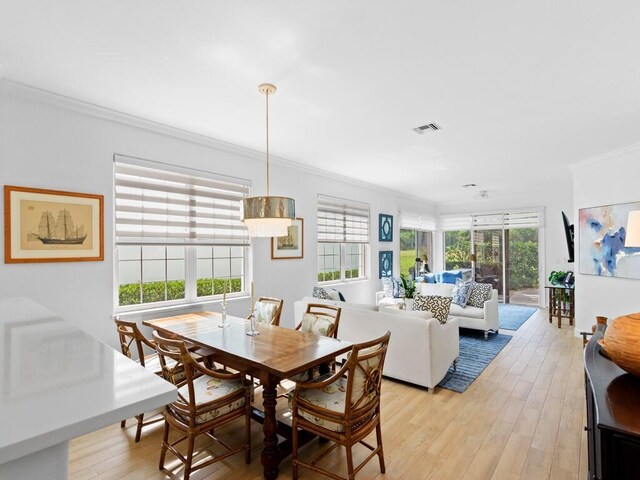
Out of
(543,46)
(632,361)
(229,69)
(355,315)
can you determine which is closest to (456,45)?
(543,46)

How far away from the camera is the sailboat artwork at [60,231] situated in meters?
2.86

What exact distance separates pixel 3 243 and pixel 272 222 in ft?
6.96

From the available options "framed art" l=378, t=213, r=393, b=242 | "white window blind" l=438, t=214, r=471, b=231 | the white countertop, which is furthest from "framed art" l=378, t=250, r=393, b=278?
the white countertop

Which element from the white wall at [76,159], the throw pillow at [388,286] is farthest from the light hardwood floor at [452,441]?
the throw pillow at [388,286]

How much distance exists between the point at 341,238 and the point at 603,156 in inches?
154

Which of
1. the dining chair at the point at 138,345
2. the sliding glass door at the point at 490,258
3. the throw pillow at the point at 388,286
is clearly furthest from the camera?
the sliding glass door at the point at 490,258

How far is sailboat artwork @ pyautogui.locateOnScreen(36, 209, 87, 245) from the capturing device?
2861 mm

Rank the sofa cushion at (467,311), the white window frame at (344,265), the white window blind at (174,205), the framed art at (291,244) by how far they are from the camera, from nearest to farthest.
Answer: the white window blind at (174,205), the framed art at (291,244), the sofa cushion at (467,311), the white window frame at (344,265)

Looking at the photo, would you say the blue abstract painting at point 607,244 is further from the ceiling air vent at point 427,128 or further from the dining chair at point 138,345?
the dining chair at point 138,345

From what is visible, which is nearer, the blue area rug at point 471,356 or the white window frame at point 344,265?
the blue area rug at point 471,356

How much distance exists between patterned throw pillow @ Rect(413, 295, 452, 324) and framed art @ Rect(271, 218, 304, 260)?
1993mm

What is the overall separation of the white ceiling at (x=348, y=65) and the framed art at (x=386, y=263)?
330 centimetres

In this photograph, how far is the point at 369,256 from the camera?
262 inches

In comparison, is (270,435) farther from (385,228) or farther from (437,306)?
(385,228)
